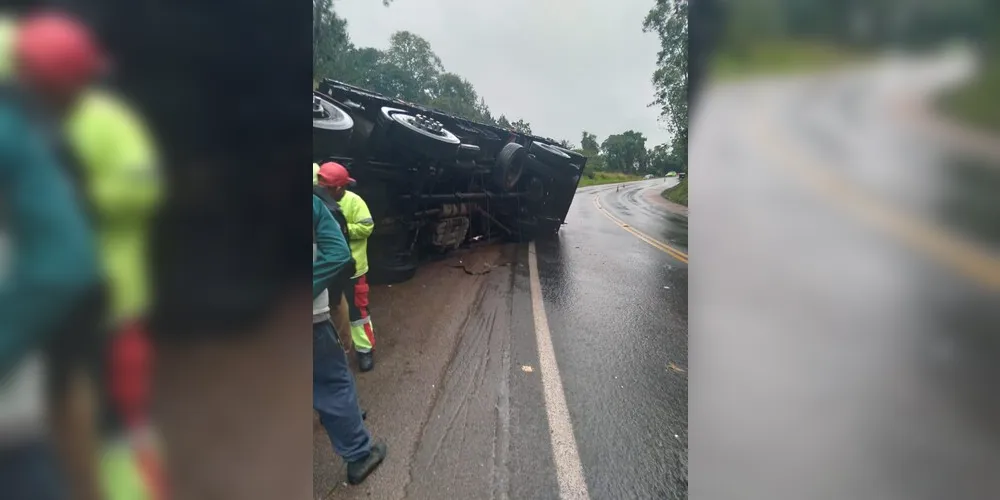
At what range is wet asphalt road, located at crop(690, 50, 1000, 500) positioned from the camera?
674 millimetres

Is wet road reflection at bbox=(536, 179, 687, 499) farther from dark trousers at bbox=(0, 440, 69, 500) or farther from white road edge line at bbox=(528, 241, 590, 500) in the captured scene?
dark trousers at bbox=(0, 440, 69, 500)

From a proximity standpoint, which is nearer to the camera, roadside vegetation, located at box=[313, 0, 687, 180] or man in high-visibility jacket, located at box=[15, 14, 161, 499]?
man in high-visibility jacket, located at box=[15, 14, 161, 499]

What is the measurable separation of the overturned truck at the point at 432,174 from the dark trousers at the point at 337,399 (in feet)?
1.98

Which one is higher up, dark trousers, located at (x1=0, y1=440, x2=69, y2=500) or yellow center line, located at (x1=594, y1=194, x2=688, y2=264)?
dark trousers, located at (x1=0, y1=440, x2=69, y2=500)

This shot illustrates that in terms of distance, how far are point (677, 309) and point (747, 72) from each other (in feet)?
12.7

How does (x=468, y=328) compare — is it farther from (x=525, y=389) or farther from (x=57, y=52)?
(x=57, y=52)

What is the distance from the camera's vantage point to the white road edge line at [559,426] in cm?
183

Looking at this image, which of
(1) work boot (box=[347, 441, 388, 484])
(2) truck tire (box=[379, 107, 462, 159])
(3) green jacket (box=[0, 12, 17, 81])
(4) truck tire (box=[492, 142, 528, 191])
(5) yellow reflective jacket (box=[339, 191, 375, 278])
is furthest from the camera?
(4) truck tire (box=[492, 142, 528, 191])

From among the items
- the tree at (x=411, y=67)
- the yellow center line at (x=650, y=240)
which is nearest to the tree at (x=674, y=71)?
the tree at (x=411, y=67)

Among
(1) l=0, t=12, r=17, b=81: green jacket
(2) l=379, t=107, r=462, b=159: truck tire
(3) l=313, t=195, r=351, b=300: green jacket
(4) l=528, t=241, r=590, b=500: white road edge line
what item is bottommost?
(4) l=528, t=241, r=590, b=500: white road edge line

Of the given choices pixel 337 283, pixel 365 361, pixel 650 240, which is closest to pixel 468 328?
pixel 365 361

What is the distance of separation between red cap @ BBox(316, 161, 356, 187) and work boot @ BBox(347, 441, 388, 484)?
112cm

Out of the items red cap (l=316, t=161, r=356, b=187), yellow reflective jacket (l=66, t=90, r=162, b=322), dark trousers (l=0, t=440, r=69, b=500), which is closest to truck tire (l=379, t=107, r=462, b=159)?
red cap (l=316, t=161, r=356, b=187)

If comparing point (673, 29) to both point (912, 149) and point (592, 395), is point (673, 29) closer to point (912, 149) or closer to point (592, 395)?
point (912, 149)
